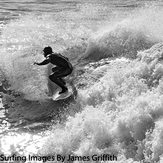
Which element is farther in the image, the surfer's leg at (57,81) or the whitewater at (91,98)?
the surfer's leg at (57,81)

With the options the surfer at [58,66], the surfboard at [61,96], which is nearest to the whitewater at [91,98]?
the surfboard at [61,96]

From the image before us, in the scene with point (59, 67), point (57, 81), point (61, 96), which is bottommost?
point (61, 96)

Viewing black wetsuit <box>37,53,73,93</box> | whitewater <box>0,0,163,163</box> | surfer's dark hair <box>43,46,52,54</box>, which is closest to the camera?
whitewater <box>0,0,163,163</box>

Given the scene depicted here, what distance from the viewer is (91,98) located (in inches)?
412

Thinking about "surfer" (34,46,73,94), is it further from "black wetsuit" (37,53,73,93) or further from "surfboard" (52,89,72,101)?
"surfboard" (52,89,72,101)

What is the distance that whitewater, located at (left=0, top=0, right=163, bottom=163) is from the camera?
7703 millimetres

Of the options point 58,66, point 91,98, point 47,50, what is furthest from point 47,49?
point 91,98

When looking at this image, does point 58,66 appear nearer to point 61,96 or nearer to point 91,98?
point 61,96

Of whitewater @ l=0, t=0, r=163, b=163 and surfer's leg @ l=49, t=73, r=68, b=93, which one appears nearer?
whitewater @ l=0, t=0, r=163, b=163

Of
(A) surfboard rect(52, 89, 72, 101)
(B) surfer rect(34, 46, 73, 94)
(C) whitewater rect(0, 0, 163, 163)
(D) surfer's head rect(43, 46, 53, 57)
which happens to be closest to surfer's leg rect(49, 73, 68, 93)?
(B) surfer rect(34, 46, 73, 94)

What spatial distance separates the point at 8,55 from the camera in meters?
16.2

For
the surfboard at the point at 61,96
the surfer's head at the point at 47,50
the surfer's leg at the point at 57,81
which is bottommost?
the surfboard at the point at 61,96

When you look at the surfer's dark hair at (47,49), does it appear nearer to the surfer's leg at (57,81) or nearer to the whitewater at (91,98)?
the surfer's leg at (57,81)

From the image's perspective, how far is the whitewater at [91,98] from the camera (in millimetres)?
7703
